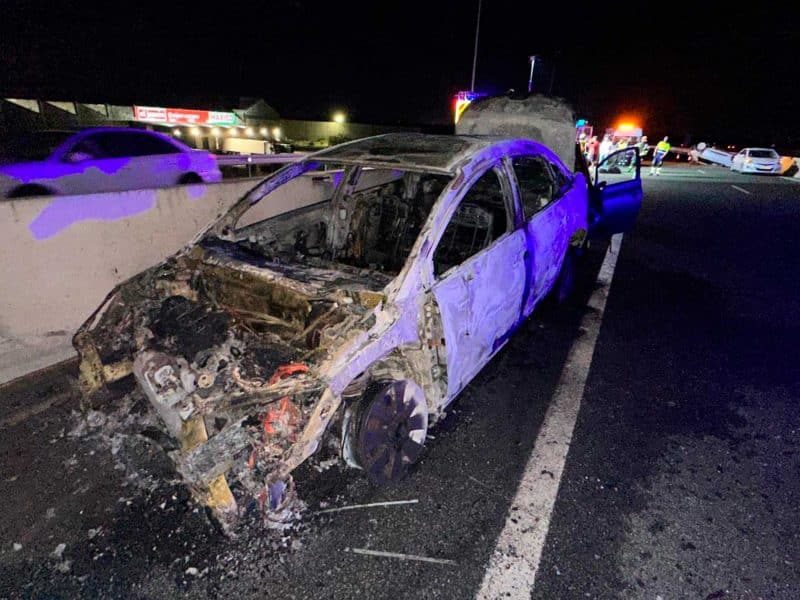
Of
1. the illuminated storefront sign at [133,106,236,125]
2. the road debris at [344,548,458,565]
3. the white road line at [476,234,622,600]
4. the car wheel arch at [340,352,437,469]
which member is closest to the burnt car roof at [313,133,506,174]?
the car wheel arch at [340,352,437,469]

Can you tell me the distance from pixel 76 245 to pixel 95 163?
3.90m

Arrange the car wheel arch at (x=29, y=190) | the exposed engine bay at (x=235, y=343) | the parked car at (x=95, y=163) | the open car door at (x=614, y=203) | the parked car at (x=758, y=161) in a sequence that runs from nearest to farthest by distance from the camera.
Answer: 1. the exposed engine bay at (x=235, y=343)
2. the open car door at (x=614, y=203)
3. the car wheel arch at (x=29, y=190)
4. the parked car at (x=95, y=163)
5. the parked car at (x=758, y=161)

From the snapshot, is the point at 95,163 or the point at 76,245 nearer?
the point at 76,245

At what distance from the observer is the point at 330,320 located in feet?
7.23

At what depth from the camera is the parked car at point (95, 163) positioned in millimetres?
6074

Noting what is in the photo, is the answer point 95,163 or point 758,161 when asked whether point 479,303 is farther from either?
point 758,161

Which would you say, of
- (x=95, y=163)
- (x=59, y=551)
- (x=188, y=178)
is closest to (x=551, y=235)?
(x=59, y=551)

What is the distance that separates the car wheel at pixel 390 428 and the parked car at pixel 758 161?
68.1ft

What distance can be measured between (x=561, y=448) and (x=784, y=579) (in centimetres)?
109

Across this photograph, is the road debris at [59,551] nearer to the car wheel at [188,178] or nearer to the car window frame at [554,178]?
the car window frame at [554,178]

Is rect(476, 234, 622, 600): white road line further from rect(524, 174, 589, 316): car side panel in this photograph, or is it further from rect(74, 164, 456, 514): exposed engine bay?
rect(74, 164, 456, 514): exposed engine bay

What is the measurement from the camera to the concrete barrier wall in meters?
3.22

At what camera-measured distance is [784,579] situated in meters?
1.96

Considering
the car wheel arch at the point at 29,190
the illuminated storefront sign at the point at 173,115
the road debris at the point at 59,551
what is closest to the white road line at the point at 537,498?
the road debris at the point at 59,551
